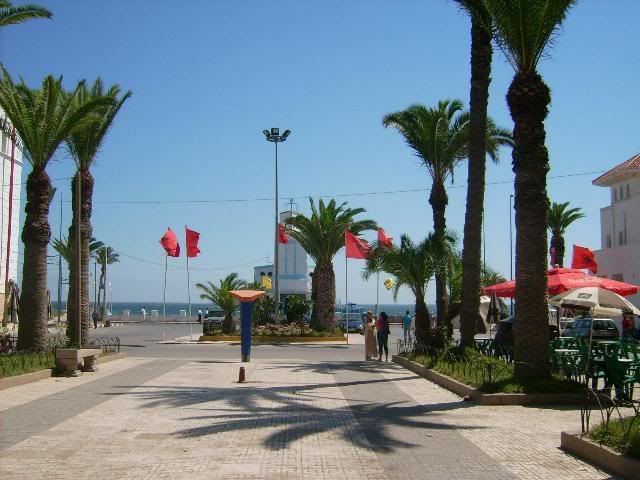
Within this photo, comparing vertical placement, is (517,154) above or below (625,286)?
above

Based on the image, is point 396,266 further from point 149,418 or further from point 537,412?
point 149,418

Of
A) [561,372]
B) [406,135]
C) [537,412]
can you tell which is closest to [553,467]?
[537,412]

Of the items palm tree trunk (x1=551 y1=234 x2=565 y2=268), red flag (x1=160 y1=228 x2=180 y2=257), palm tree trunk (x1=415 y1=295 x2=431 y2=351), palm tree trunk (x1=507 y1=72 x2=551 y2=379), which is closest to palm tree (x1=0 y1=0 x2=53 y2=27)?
palm tree trunk (x1=507 y1=72 x2=551 y2=379)

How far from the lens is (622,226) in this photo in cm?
4547

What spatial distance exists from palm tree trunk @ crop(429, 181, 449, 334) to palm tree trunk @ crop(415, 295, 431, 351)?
3.30 ft

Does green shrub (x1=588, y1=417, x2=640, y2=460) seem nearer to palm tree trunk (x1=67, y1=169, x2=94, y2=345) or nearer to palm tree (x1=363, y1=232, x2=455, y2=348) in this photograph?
palm tree (x1=363, y1=232, x2=455, y2=348)

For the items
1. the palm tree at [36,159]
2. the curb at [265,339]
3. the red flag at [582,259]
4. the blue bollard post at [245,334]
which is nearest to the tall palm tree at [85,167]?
the palm tree at [36,159]

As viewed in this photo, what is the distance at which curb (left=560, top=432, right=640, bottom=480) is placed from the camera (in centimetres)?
789

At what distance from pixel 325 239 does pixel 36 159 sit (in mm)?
22466

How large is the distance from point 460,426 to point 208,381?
27.1ft

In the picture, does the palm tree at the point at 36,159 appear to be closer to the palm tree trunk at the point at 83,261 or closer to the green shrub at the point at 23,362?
the green shrub at the point at 23,362

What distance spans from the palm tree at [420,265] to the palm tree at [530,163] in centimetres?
825

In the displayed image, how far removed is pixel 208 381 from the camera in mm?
17906

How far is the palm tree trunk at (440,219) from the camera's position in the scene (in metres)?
24.9
